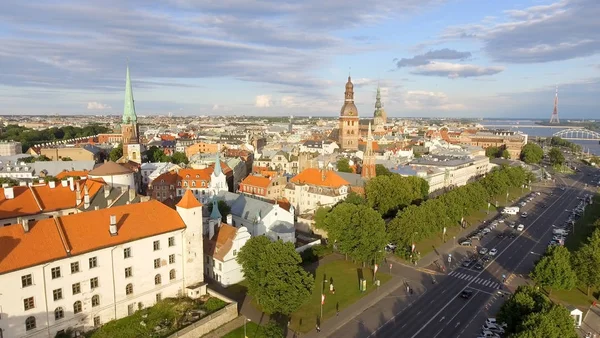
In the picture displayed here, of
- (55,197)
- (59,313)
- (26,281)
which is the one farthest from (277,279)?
(55,197)

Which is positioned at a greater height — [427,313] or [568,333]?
[568,333]

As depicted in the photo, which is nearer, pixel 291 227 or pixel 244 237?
pixel 244 237

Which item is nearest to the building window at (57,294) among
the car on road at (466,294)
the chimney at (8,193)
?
the chimney at (8,193)

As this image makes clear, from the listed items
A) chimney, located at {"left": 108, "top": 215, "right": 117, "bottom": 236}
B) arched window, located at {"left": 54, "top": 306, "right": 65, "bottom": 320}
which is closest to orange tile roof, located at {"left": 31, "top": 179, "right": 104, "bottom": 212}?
chimney, located at {"left": 108, "top": 215, "right": 117, "bottom": 236}

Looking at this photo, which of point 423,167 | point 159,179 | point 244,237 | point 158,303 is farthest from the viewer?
point 423,167

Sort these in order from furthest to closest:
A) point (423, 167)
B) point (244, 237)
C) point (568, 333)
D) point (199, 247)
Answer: point (423, 167)
point (244, 237)
point (199, 247)
point (568, 333)

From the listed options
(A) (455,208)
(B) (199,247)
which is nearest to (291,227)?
(B) (199,247)

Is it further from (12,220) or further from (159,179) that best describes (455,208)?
(12,220)
